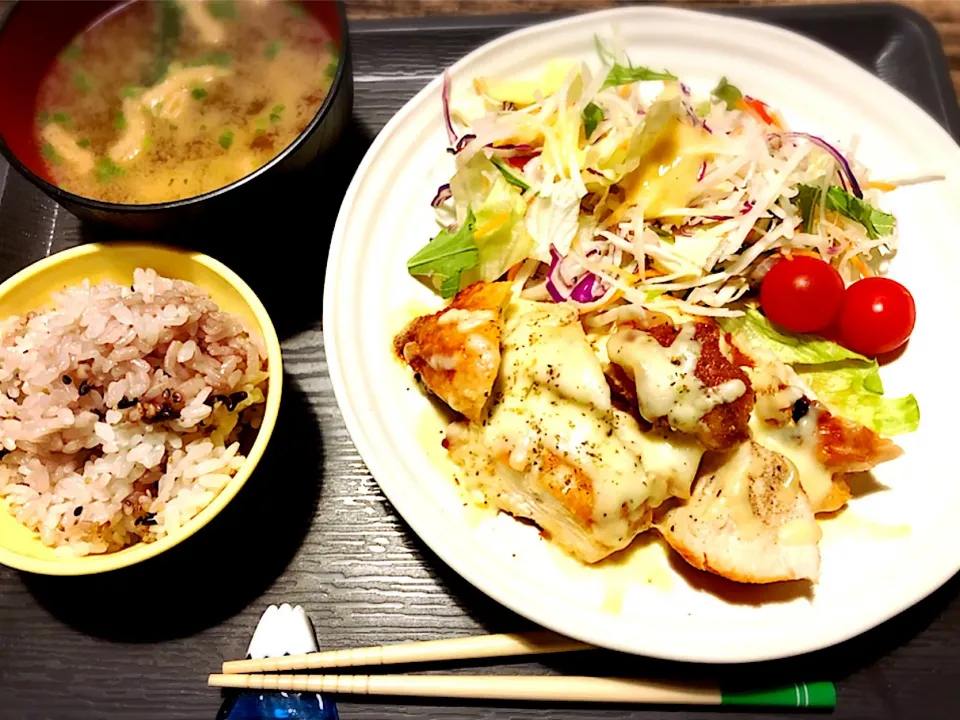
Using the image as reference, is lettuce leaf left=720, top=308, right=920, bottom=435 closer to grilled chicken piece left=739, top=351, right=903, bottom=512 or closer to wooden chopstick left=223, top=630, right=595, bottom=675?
grilled chicken piece left=739, top=351, right=903, bottom=512

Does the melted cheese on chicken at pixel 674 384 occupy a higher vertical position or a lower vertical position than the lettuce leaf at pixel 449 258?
higher

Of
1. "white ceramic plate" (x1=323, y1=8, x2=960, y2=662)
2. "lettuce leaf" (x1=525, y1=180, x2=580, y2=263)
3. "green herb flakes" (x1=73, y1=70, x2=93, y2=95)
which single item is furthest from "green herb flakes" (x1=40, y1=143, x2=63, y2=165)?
"lettuce leaf" (x1=525, y1=180, x2=580, y2=263)

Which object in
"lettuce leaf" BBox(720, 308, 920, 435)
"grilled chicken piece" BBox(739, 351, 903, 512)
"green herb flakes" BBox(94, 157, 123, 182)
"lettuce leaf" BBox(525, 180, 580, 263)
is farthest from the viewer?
"lettuce leaf" BBox(525, 180, 580, 263)

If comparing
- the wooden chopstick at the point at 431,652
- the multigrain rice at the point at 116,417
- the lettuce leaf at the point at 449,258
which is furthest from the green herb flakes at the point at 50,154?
the wooden chopstick at the point at 431,652

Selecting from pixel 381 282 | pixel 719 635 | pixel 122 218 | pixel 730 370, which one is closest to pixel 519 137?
pixel 381 282

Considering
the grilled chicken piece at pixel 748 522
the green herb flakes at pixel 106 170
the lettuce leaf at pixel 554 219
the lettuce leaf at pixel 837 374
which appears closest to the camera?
the grilled chicken piece at pixel 748 522

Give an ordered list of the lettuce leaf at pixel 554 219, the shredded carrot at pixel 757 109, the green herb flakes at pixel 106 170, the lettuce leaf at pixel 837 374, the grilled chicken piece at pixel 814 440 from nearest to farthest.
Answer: the grilled chicken piece at pixel 814 440
the lettuce leaf at pixel 837 374
the green herb flakes at pixel 106 170
the lettuce leaf at pixel 554 219
the shredded carrot at pixel 757 109

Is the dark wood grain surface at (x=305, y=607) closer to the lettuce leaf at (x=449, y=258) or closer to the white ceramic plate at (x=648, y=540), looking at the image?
the white ceramic plate at (x=648, y=540)
